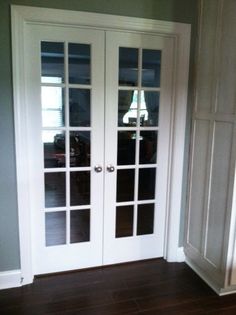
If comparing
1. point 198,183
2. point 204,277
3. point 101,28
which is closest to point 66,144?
point 101,28

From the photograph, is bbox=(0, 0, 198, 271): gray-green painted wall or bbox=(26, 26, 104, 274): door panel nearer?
bbox=(0, 0, 198, 271): gray-green painted wall

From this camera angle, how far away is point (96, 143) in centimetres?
233

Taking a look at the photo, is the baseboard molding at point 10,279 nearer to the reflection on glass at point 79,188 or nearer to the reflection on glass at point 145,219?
the reflection on glass at point 79,188

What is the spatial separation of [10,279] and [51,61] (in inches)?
69.2

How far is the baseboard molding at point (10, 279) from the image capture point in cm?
221

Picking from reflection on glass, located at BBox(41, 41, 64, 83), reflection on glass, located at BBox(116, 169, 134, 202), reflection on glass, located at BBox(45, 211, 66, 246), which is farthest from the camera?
reflection on glass, located at BBox(116, 169, 134, 202)

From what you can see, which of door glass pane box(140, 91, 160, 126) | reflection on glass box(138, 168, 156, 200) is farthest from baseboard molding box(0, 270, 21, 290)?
door glass pane box(140, 91, 160, 126)

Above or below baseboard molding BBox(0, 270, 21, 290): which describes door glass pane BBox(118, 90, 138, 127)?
above

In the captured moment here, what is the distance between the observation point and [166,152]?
99.4 inches

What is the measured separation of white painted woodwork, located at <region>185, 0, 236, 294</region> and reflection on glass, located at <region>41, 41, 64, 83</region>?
1.14 meters

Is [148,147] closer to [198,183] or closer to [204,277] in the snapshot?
[198,183]

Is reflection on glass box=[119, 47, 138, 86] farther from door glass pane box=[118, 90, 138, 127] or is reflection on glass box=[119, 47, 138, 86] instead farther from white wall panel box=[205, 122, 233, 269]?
white wall panel box=[205, 122, 233, 269]

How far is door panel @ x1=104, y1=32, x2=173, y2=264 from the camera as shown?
2.31 meters

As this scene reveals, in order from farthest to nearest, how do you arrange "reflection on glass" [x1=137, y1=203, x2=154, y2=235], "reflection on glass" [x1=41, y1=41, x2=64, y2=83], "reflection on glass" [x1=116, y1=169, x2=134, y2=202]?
"reflection on glass" [x1=137, y1=203, x2=154, y2=235] < "reflection on glass" [x1=116, y1=169, x2=134, y2=202] < "reflection on glass" [x1=41, y1=41, x2=64, y2=83]
